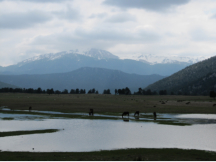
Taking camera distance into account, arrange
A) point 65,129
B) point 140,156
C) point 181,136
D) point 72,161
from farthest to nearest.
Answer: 1. point 65,129
2. point 181,136
3. point 140,156
4. point 72,161

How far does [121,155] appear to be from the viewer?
1051 inches

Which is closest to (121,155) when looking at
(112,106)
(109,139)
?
(109,139)

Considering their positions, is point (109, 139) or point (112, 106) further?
point (112, 106)

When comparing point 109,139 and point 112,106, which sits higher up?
point 112,106

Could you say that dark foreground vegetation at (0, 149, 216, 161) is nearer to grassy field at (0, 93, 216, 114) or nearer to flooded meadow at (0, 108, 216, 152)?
flooded meadow at (0, 108, 216, 152)

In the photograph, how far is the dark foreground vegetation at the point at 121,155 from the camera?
24.7 metres

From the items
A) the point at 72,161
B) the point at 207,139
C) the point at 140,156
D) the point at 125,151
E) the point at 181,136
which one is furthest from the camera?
the point at 181,136

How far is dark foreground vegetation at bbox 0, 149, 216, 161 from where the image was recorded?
81.1 feet

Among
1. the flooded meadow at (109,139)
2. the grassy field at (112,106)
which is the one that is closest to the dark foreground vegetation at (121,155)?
the flooded meadow at (109,139)

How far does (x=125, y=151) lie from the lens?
28750 millimetres

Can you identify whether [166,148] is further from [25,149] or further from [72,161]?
[25,149]

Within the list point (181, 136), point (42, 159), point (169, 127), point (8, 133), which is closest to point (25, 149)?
point (42, 159)

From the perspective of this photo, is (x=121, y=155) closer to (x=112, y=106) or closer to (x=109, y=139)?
(x=109, y=139)

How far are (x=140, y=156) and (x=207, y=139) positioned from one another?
14.9 metres
